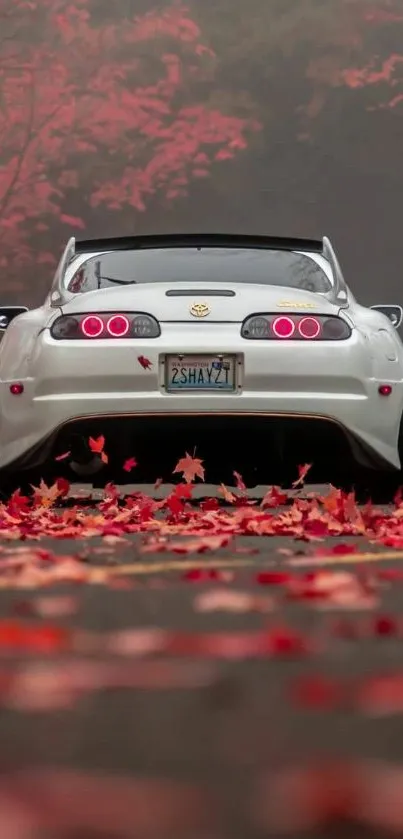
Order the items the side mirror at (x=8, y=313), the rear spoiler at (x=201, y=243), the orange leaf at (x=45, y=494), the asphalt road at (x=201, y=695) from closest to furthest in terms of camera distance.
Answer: the asphalt road at (x=201, y=695)
the orange leaf at (x=45, y=494)
the rear spoiler at (x=201, y=243)
the side mirror at (x=8, y=313)

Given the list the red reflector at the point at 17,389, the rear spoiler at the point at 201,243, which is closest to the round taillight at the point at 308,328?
the rear spoiler at the point at 201,243

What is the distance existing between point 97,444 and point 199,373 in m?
0.61

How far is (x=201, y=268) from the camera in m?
8.31

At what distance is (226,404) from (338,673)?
3828mm

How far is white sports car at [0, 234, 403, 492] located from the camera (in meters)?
7.86

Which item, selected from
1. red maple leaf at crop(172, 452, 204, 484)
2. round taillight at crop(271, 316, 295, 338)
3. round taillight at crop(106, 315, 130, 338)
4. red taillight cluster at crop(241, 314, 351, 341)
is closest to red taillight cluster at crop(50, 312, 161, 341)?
round taillight at crop(106, 315, 130, 338)

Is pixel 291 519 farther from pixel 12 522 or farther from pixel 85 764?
pixel 85 764

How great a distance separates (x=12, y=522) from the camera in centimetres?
778

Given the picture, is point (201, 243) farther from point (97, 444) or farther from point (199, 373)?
point (97, 444)

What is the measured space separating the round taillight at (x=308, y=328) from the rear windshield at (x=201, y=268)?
0.33 meters

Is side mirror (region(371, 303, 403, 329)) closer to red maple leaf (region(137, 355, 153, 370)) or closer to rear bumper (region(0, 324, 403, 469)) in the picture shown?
rear bumper (region(0, 324, 403, 469))

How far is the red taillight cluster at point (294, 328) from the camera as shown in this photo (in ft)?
25.9

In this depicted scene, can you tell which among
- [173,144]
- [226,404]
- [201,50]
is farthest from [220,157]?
[226,404]

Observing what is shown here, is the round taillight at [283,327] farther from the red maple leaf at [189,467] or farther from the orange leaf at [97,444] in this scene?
the orange leaf at [97,444]
